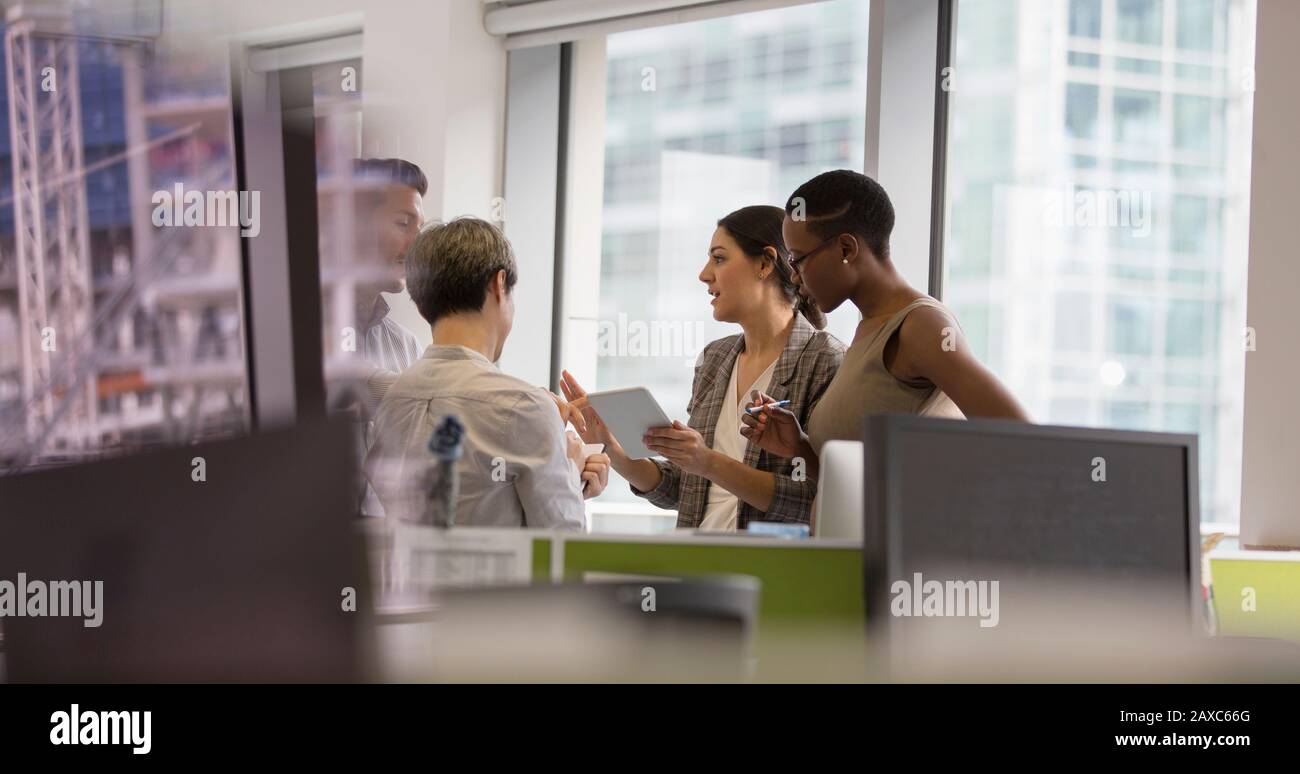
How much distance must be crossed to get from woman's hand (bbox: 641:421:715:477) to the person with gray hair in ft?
1.33

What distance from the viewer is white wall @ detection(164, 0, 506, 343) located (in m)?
4.47

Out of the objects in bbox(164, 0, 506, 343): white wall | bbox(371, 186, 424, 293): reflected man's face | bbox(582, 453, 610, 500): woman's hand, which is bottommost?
bbox(582, 453, 610, 500): woman's hand

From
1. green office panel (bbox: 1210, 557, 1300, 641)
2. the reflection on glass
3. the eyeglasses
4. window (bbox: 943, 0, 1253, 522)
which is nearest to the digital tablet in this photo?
the eyeglasses

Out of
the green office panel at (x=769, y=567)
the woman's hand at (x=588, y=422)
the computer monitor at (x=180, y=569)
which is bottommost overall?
the green office panel at (x=769, y=567)

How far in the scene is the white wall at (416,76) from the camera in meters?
4.47

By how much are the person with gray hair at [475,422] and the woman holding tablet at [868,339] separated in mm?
465

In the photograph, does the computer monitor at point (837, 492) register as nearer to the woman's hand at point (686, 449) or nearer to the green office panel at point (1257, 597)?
the woman's hand at point (686, 449)

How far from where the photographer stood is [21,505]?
602mm

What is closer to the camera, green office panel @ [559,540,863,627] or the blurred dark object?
the blurred dark object

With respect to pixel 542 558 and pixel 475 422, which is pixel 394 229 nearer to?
pixel 475 422

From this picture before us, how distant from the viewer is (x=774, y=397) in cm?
244

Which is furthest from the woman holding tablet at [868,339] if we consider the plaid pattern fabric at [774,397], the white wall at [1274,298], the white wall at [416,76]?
the white wall at [416,76]

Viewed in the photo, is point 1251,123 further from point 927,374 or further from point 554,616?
point 554,616

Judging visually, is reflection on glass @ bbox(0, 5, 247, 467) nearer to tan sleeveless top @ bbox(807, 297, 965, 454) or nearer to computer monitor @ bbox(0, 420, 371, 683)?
tan sleeveless top @ bbox(807, 297, 965, 454)
